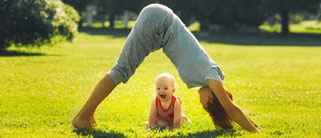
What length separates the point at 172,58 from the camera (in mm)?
4750

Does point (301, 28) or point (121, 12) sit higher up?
point (121, 12)

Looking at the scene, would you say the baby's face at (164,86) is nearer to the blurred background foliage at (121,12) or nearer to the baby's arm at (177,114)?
the baby's arm at (177,114)

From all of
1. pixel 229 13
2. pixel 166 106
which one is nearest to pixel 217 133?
pixel 166 106

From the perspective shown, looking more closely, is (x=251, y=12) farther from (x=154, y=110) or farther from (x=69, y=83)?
(x=154, y=110)

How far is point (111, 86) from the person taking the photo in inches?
185

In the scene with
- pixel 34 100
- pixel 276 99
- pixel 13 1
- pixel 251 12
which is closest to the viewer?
pixel 34 100

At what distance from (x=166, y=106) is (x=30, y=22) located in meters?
14.0

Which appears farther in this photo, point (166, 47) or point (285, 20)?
point (285, 20)

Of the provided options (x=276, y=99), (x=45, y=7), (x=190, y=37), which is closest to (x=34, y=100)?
(x=190, y=37)

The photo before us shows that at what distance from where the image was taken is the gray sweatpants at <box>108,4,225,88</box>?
15.1 feet

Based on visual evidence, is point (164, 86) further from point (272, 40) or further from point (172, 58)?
point (272, 40)

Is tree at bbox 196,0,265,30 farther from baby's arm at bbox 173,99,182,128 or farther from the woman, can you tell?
the woman

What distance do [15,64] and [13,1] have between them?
17.5 ft

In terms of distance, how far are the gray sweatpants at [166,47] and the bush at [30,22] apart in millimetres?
13867
